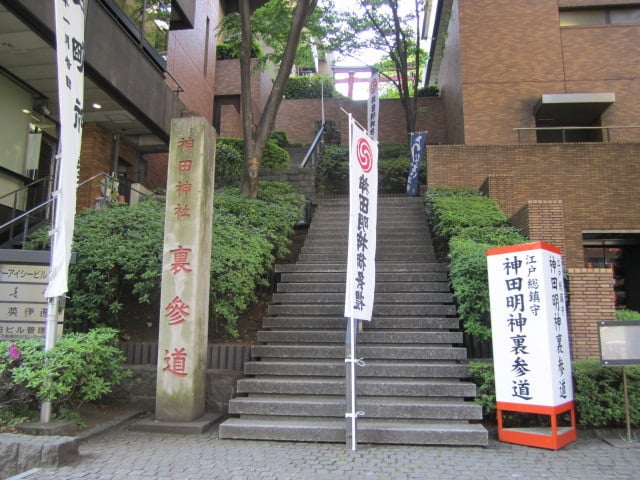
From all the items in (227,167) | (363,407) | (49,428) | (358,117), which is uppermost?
(358,117)

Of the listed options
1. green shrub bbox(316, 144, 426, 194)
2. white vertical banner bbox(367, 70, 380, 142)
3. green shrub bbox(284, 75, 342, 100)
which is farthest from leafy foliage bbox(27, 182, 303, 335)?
green shrub bbox(284, 75, 342, 100)

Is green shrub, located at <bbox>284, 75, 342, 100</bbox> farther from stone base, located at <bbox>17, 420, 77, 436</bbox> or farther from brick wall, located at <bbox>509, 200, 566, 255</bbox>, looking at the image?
stone base, located at <bbox>17, 420, 77, 436</bbox>

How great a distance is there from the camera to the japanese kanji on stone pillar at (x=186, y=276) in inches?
240

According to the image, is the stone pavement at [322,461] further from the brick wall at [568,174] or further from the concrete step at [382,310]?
the brick wall at [568,174]

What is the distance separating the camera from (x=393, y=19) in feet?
61.1

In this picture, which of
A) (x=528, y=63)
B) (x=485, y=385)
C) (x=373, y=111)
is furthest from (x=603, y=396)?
(x=528, y=63)

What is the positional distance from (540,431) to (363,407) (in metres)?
1.95

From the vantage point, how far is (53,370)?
521 cm

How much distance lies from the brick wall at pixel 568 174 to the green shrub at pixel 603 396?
6.82 m

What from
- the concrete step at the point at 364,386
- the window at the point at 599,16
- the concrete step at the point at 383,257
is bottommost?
the concrete step at the point at 364,386

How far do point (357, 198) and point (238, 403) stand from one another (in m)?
2.82

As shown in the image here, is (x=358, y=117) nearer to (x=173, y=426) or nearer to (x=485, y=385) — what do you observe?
(x=485, y=385)

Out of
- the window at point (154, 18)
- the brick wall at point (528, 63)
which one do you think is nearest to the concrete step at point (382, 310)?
the window at point (154, 18)

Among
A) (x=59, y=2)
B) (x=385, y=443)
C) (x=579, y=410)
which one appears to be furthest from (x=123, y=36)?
(x=579, y=410)
